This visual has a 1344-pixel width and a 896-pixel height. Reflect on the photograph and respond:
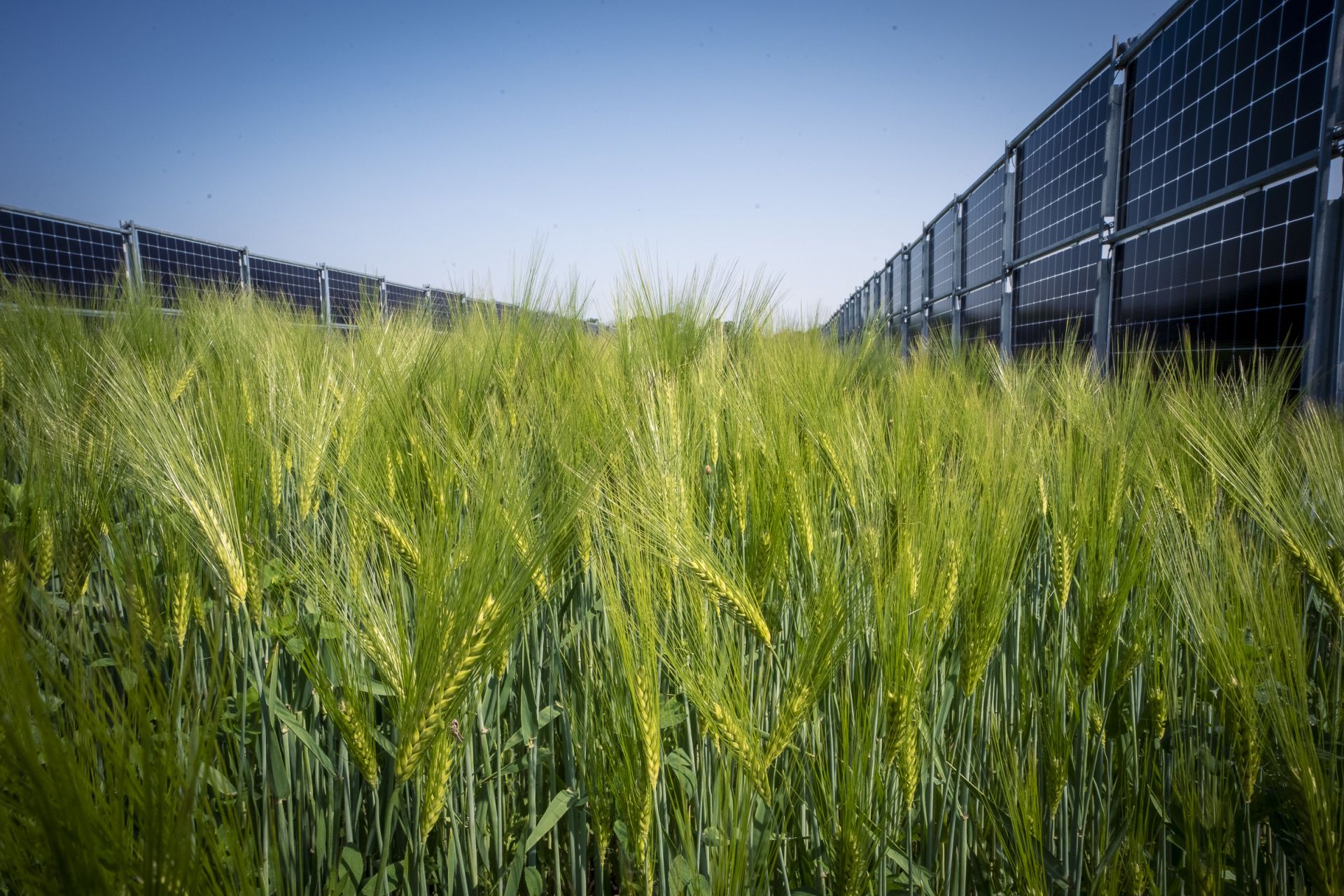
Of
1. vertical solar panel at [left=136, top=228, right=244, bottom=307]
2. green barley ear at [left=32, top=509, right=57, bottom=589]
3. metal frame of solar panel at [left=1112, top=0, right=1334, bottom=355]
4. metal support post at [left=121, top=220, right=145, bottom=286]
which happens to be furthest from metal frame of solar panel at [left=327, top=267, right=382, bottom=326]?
green barley ear at [left=32, top=509, right=57, bottom=589]

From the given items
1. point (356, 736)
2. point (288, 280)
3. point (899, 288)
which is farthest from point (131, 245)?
point (899, 288)

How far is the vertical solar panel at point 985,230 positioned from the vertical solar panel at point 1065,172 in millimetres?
510

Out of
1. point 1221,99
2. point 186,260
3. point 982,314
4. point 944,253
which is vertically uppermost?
point 944,253

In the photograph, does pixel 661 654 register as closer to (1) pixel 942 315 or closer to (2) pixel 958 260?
(2) pixel 958 260

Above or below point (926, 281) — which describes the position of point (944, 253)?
above

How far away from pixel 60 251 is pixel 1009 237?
8950mm

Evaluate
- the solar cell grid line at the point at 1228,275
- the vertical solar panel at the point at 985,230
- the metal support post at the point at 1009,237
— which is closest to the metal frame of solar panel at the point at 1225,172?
the solar cell grid line at the point at 1228,275

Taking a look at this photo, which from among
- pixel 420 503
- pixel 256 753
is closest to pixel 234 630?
pixel 256 753

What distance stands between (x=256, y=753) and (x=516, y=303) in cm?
218

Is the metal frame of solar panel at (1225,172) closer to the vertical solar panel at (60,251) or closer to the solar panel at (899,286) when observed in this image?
the vertical solar panel at (60,251)

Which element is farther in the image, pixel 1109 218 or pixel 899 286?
pixel 899 286

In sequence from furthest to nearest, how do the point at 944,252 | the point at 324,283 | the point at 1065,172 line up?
1. the point at 324,283
2. the point at 944,252
3. the point at 1065,172

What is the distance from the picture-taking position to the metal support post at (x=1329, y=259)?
225cm

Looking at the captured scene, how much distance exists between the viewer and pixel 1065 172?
194 inches
